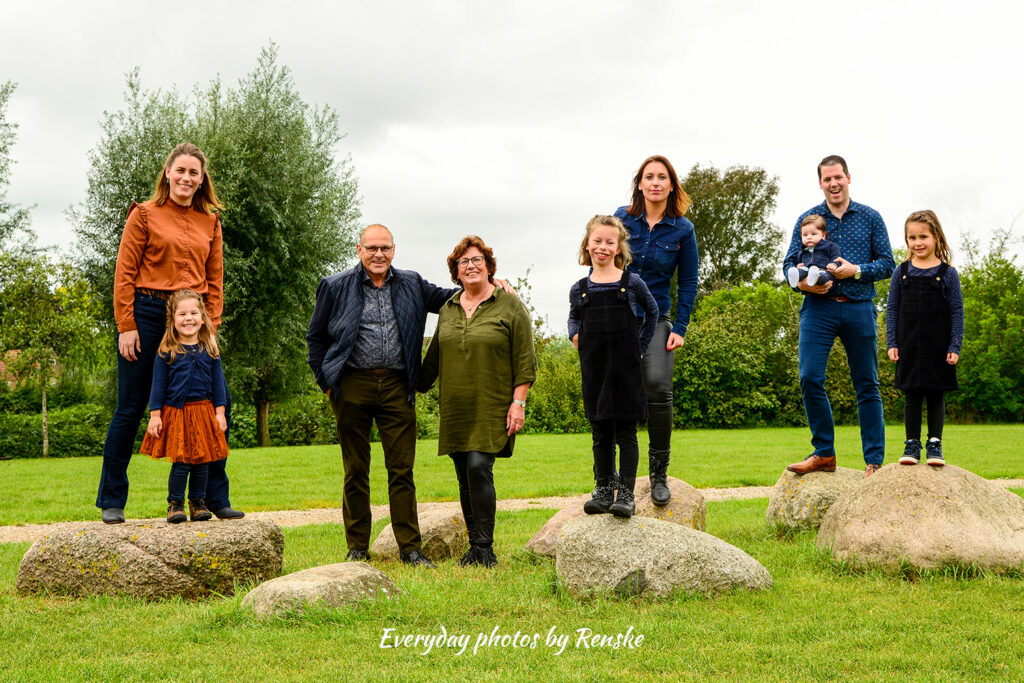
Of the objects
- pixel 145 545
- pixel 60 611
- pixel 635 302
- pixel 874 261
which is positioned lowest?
pixel 60 611

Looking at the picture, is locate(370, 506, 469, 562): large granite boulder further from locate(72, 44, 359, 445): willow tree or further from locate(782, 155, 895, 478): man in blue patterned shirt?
locate(72, 44, 359, 445): willow tree

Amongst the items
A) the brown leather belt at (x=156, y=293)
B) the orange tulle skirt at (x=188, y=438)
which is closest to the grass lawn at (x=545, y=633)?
the orange tulle skirt at (x=188, y=438)

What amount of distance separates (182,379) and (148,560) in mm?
1229

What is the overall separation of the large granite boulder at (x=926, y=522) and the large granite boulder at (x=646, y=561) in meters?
0.90

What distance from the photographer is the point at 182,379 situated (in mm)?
5938

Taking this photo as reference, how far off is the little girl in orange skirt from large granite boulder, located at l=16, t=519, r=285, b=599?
0.26 m

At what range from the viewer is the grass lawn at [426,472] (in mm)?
12070

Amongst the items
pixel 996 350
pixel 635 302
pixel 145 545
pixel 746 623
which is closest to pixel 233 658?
pixel 145 545

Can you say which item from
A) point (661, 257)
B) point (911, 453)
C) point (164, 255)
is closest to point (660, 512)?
point (911, 453)

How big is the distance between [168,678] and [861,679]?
3.26m

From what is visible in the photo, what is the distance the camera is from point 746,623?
15.9 feet

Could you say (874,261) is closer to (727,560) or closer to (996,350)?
(727,560)

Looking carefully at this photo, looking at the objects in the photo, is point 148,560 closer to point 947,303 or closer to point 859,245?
point 859,245

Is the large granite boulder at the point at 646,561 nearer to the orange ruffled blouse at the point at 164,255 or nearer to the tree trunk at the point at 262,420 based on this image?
the orange ruffled blouse at the point at 164,255
